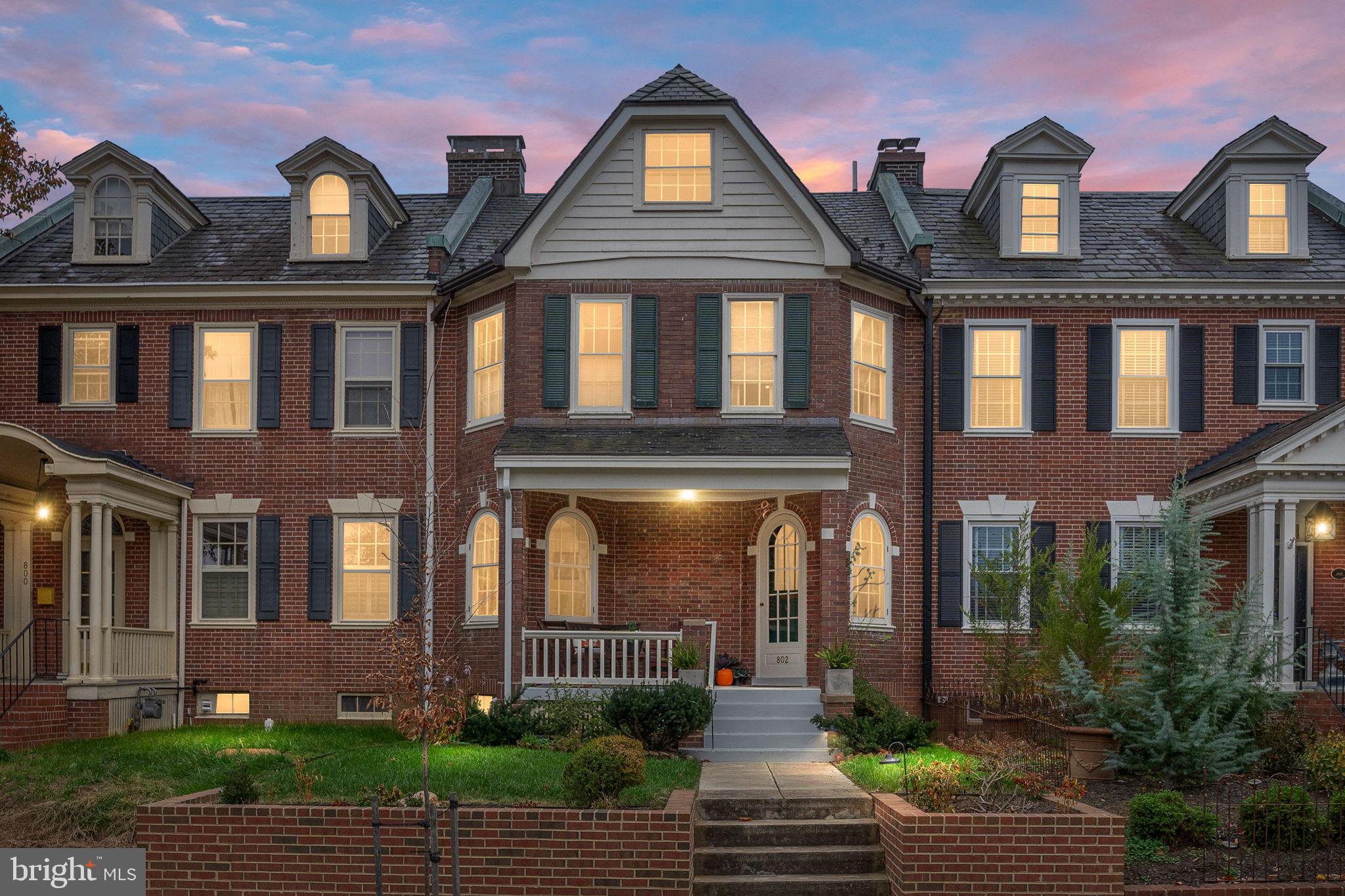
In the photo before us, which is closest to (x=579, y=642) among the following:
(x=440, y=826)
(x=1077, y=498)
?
(x=440, y=826)

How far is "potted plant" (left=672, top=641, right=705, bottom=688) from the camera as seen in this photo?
57.6 ft

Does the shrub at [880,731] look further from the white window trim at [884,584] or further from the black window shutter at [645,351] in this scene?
the black window shutter at [645,351]

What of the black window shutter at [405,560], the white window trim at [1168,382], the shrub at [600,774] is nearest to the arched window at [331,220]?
the black window shutter at [405,560]

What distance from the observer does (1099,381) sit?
Result: 2123cm

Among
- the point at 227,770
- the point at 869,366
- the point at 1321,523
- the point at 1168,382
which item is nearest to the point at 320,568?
the point at 227,770

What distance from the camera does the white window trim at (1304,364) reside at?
2119 centimetres

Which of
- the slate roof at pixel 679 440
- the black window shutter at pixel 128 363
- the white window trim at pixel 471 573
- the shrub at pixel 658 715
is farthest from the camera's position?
the black window shutter at pixel 128 363

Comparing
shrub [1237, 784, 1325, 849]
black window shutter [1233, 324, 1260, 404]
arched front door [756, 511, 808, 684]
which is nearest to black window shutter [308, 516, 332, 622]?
arched front door [756, 511, 808, 684]

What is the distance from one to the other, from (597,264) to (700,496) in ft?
12.6

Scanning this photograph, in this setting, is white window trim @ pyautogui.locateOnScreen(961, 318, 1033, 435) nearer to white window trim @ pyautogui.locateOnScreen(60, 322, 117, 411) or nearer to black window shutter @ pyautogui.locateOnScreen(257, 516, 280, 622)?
black window shutter @ pyautogui.locateOnScreen(257, 516, 280, 622)

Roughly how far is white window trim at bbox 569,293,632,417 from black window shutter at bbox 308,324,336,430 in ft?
13.7

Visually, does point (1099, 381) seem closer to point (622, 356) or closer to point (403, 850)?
point (622, 356)

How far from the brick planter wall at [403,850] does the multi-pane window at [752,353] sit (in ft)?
30.7

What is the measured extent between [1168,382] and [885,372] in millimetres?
4505
